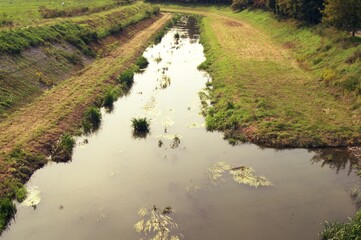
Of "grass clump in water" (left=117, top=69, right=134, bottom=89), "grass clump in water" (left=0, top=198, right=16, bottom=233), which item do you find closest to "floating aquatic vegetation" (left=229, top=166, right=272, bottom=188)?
"grass clump in water" (left=0, top=198, right=16, bottom=233)

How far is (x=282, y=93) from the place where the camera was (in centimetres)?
3244

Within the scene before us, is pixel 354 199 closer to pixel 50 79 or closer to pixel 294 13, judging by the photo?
pixel 50 79

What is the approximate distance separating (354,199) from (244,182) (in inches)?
223

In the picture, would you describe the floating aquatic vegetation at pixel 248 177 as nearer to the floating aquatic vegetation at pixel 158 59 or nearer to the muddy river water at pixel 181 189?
the muddy river water at pixel 181 189

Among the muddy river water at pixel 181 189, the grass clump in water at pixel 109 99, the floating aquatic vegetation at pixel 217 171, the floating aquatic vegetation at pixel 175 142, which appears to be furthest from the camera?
the grass clump in water at pixel 109 99

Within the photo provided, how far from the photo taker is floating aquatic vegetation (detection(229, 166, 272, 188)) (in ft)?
68.2

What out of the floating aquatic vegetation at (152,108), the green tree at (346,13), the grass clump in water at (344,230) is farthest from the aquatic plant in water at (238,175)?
the green tree at (346,13)

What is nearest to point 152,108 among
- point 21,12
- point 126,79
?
point 126,79

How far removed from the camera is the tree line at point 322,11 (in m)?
40.2

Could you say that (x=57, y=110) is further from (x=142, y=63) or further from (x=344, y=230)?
(x=344, y=230)

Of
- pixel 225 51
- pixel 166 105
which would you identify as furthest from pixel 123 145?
pixel 225 51

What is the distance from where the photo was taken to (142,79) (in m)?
39.9

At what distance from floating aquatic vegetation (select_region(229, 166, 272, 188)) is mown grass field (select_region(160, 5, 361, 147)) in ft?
12.4

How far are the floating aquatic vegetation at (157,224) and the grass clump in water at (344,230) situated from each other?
6.52m
